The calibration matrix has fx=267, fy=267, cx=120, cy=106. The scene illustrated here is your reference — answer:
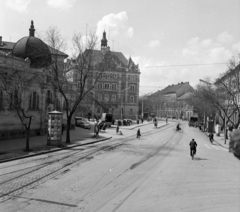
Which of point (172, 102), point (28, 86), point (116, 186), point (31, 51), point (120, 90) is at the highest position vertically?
point (31, 51)

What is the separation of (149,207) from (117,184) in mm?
3270

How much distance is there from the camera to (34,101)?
35.5 metres

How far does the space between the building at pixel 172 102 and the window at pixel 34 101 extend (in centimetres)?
10571

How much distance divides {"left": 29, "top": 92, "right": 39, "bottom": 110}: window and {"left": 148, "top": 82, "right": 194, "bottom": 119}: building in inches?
4162

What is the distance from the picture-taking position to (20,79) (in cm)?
2314

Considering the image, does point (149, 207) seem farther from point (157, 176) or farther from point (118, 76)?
point (118, 76)

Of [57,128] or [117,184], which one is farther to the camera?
[57,128]

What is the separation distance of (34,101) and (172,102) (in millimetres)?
114390

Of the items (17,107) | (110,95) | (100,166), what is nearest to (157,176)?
(100,166)

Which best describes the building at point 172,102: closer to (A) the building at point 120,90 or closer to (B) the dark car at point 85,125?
(A) the building at point 120,90

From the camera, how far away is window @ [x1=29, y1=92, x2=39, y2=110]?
1366 inches

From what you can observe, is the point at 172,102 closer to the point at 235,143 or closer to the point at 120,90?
the point at 120,90

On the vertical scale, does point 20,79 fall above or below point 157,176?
above

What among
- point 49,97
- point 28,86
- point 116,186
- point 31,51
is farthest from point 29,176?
point 31,51
